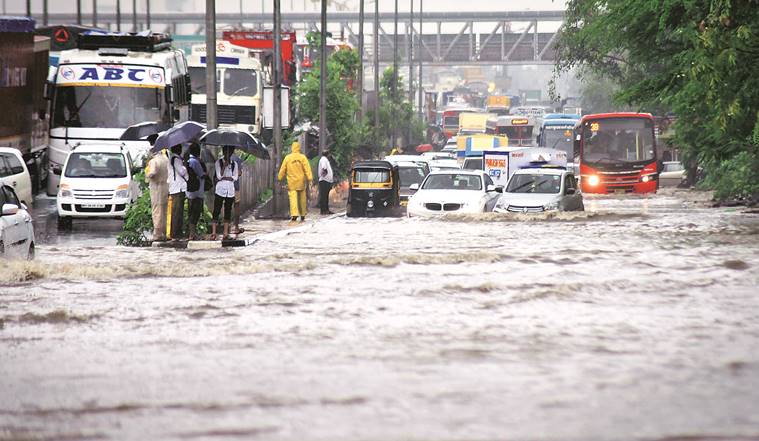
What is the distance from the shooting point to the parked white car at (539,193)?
31.9m

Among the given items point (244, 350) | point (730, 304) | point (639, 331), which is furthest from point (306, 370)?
A: point (730, 304)

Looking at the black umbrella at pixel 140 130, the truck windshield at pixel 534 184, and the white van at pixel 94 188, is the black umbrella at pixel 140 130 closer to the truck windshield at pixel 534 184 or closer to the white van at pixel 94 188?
the white van at pixel 94 188

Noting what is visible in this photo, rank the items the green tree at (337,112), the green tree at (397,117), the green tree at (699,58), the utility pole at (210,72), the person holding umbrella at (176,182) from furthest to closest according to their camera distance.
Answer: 1. the green tree at (397,117)
2. the green tree at (337,112)
3. the utility pole at (210,72)
4. the person holding umbrella at (176,182)
5. the green tree at (699,58)

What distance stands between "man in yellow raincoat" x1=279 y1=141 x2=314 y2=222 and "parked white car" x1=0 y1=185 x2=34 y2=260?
1284 cm

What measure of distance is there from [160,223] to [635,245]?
7661 mm

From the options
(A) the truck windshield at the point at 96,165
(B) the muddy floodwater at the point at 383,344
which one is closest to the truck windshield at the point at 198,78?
(A) the truck windshield at the point at 96,165

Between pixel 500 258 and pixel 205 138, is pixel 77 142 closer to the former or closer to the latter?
pixel 205 138

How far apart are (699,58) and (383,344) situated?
431 inches

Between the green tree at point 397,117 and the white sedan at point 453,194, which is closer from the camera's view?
the white sedan at point 453,194

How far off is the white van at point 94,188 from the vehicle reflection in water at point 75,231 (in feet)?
1.25

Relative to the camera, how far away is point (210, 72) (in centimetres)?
2862

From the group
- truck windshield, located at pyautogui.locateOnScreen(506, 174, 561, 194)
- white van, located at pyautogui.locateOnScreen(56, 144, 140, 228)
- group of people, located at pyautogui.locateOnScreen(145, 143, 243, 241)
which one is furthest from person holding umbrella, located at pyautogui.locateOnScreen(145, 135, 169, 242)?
truck windshield, located at pyautogui.locateOnScreen(506, 174, 561, 194)

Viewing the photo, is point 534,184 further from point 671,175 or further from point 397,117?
point 397,117

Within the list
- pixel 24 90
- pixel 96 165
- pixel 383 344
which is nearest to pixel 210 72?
pixel 96 165
